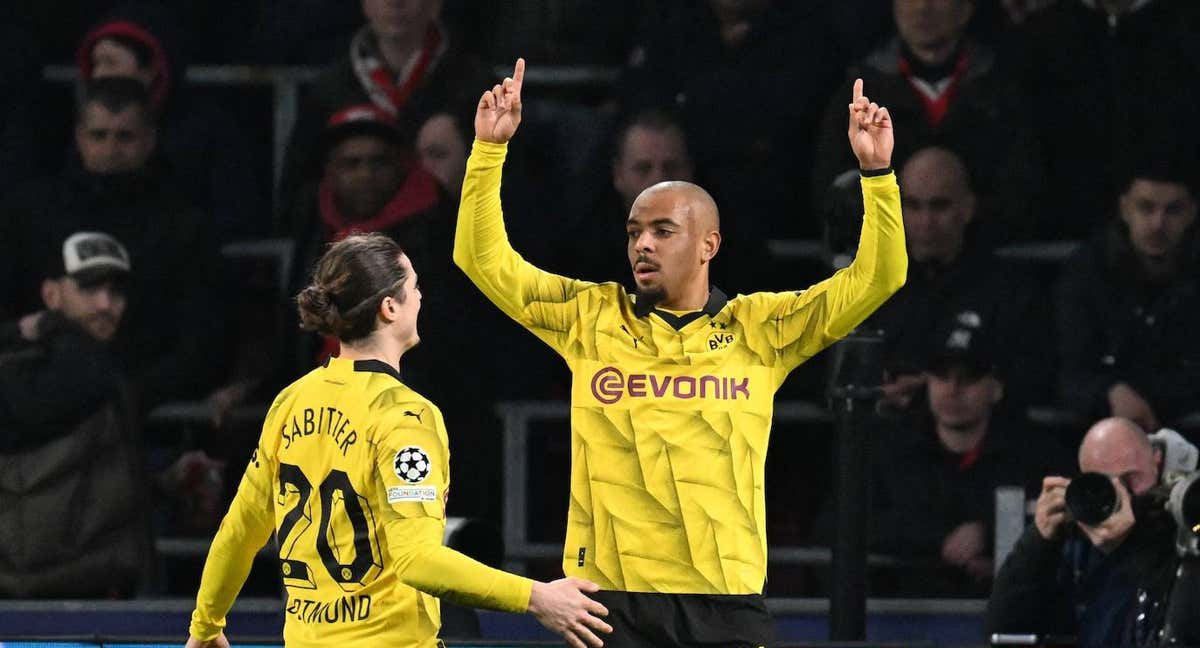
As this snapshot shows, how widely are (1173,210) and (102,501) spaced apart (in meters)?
3.66

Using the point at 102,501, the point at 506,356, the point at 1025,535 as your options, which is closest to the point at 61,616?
the point at 102,501

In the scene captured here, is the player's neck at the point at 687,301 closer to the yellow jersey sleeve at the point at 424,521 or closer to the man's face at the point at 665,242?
the man's face at the point at 665,242

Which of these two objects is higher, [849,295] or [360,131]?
[360,131]

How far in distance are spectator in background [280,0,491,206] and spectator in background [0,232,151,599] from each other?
0.99 meters

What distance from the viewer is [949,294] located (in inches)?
271

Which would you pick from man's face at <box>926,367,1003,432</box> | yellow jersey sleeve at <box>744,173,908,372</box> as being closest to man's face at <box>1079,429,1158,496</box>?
man's face at <box>926,367,1003,432</box>

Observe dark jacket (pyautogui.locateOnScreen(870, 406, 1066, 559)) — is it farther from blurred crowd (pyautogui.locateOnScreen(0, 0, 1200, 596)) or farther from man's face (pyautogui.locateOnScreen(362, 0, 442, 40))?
man's face (pyautogui.locateOnScreen(362, 0, 442, 40))

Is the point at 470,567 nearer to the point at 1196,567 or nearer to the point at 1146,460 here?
the point at 1196,567

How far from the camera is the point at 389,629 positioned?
3791 millimetres

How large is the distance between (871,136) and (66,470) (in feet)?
11.7

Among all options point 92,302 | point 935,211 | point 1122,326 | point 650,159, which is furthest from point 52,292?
point 1122,326

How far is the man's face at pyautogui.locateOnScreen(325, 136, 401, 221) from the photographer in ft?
23.6

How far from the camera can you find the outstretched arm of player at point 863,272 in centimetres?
431

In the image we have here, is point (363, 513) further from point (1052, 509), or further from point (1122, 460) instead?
point (1122, 460)
